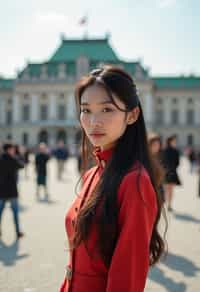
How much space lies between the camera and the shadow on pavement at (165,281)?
383 cm

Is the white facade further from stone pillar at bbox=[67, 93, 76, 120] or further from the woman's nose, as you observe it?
the woman's nose

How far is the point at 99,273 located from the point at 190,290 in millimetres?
2609

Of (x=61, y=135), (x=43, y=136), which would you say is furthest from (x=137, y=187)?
(x=43, y=136)

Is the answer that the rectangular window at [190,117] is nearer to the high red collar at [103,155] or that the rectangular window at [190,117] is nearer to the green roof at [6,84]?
the green roof at [6,84]

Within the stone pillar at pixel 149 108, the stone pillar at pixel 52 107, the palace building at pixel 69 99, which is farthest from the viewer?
the stone pillar at pixel 52 107

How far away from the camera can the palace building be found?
166 ft

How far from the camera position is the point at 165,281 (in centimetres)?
405

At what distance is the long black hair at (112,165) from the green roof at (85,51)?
2008 inches

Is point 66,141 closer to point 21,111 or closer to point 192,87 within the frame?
point 21,111

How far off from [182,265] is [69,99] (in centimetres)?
4713

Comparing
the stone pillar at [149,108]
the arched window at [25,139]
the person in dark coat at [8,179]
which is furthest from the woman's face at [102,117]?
the arched window at [25,139]

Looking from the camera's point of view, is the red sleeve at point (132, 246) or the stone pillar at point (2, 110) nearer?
the red sleeve at point (132, 246)

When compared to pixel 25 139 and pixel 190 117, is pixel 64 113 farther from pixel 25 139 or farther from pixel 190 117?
pixel 190 117

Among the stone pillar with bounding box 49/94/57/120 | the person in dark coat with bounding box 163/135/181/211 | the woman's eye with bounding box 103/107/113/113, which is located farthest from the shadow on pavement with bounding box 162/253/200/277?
the stone pillar with bounding box 49/94/57/120
